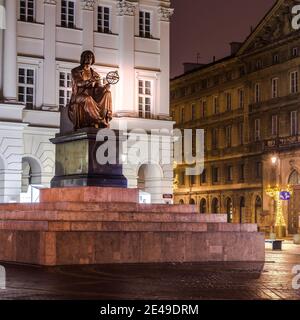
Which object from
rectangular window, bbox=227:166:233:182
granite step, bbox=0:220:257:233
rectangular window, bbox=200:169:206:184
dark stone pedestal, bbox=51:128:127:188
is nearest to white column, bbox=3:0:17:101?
dark stone pedestal, bbox=51:128:127:188

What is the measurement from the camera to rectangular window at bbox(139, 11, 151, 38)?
48281 millimetres

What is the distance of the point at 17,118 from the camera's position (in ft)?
139

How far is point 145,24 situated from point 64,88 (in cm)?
654

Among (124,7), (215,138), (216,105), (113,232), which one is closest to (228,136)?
(215,138)

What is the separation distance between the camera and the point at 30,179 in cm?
4469

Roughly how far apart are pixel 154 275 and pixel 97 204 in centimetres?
492

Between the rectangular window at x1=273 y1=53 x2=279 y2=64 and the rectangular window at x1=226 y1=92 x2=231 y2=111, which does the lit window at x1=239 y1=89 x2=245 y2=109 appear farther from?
the rectangular window at x1=273 y1=53 x2=279 y2=64

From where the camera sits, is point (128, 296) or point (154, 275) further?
point (154, 275)

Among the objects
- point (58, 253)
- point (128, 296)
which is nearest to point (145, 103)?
point (58, 253)

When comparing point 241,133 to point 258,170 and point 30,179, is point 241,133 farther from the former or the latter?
point 30,179

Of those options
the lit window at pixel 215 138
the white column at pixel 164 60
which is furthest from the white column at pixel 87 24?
the lit window at pixel 215 138

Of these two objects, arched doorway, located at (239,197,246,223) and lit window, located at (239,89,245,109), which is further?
lit window, located at (239,89,245,109)

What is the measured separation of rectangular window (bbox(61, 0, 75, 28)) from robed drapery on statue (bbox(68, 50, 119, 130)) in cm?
2206

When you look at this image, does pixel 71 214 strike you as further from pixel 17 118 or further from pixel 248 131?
pixel 248 131
